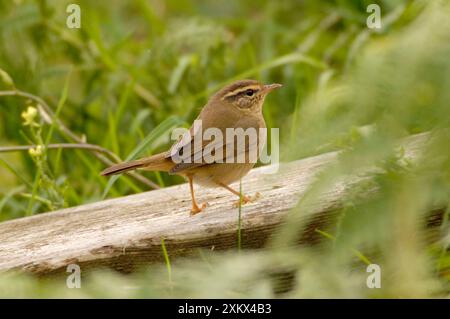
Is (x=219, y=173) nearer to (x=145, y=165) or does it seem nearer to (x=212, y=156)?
(x=212, y=156)

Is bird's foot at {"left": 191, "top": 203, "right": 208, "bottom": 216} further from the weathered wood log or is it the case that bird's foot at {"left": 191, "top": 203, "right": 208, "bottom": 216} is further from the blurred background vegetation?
the blurred background vegetation

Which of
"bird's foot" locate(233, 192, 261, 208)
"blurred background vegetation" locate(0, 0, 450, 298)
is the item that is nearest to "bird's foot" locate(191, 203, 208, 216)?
"bird's foot" locate(233, 192, 261, 208)

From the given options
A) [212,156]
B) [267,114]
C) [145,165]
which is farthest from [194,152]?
[267,114]

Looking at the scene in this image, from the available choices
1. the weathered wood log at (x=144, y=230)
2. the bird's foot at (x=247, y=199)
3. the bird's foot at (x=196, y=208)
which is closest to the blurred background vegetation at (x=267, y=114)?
the weathered wood log at (x=144, y=230)

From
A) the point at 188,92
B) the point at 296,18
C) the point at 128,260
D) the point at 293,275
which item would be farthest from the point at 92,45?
the point at 293,275

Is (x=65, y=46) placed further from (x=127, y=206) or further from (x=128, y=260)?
(x=128, y=260)

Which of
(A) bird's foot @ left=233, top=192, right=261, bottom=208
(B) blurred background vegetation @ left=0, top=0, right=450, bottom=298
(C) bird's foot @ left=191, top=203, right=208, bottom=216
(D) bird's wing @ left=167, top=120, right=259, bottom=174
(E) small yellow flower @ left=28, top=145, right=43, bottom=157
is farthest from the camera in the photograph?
(E) small yellow flower @ left=28, top=145, right=43, bottom=157
